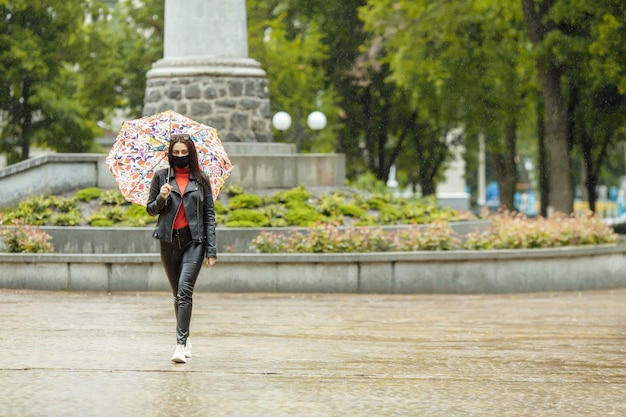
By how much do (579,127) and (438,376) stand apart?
3142 cm

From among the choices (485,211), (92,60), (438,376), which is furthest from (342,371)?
(92,60)

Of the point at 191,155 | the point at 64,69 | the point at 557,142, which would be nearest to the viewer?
the point at 191,155

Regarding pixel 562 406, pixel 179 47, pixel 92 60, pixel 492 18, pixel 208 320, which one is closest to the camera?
pixel 562 406

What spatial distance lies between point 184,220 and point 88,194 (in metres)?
11.8

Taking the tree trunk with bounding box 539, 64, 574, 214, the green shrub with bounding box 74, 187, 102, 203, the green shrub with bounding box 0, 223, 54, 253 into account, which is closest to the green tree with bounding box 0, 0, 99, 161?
the tree trunk with bounding box 539, 64, 574, 214

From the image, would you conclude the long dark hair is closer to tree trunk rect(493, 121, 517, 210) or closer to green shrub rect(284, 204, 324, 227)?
green shrub rect(284, 204, 324, 227)

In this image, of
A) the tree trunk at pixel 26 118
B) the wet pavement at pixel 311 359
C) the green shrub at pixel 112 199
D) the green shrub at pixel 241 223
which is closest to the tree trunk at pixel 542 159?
the tree trunk at pixel 26 118

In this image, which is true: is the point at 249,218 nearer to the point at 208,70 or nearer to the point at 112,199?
the point at 112,199

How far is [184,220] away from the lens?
1132 cm

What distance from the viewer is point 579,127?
41406mm

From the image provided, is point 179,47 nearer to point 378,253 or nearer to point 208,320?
point 378,253

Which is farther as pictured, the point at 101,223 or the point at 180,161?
the point at 101,223

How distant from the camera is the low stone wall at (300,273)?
19.2 meters

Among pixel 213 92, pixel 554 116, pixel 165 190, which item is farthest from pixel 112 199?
pixel 554 116
